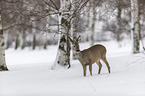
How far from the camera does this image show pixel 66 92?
4.07m

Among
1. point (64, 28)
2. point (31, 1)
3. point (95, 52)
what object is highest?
point (31, 1)

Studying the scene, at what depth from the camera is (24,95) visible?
3994mm

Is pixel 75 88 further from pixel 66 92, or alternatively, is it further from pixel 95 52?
pixel 95 52

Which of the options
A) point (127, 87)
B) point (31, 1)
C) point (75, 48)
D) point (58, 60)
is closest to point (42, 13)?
point (31, 1)

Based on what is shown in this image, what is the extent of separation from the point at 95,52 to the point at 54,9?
169 inches

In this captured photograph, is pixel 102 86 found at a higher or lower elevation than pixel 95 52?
lower

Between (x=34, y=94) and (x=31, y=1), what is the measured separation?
729cm

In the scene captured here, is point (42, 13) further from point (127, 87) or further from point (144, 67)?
point (127, 87)

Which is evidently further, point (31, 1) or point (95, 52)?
point (31, 1)

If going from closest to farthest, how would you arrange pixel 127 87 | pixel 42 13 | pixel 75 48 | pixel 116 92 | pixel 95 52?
1. pixel 116 92
2. pixel 127 87
3. pixel 75 48
4. pixel 95 52
5. pixel 42 13

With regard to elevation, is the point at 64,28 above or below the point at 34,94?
above

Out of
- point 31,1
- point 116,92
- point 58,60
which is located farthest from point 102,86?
point 31,1

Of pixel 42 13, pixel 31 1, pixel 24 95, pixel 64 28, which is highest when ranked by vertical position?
pixel 31 1

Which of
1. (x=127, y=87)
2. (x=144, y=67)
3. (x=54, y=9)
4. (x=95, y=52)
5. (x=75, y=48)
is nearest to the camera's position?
(x=127, y=87)
